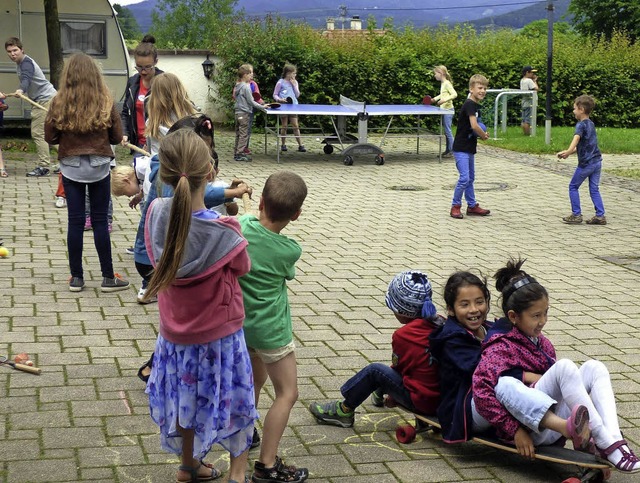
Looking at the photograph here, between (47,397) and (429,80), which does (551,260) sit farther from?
(429,80)

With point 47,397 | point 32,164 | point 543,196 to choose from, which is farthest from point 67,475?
point 32,164

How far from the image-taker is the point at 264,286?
13.8 ft

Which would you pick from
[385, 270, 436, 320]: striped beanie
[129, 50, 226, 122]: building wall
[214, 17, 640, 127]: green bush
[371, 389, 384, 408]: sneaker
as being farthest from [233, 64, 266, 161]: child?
[385, 270, 436, 320]: striped beanie

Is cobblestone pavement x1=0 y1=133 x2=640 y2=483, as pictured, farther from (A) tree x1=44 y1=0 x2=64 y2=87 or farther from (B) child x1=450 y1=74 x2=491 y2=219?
(A) tree x1=44 y1=0 x2=64 y2=87

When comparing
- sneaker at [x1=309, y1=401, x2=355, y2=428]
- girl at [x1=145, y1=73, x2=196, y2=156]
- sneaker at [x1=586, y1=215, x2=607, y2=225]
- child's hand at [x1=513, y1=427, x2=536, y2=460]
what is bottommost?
sneaker at [x1=586, y1=215, x2=607, y2=225]

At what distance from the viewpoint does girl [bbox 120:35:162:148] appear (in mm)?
8508

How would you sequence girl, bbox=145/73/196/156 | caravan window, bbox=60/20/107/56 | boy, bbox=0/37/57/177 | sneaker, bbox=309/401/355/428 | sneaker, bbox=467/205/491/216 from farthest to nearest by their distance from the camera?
caravan window, bbox=60/20/107/56
boy, bbox=0/37/57/177
sneaker, bbox=467/205/491/216
girl, bbox=145/73/196/156
sneaker, bbox=309/401/355/428

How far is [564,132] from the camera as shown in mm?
23422

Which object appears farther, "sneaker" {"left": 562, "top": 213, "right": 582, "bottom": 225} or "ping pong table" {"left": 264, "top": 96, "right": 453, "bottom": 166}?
"ping pong table" {"left": 264, "top": 96, "right": 453, "bottom": 166}

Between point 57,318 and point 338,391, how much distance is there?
2.35m

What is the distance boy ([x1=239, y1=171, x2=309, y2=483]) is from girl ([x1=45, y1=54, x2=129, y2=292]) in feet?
11.4

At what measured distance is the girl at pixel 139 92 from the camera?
851cm

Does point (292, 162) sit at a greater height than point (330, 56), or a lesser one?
lesser

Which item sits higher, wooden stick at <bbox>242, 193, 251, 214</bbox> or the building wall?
wooden stick at <bbox>242, 193, 251, 214</bbox>
